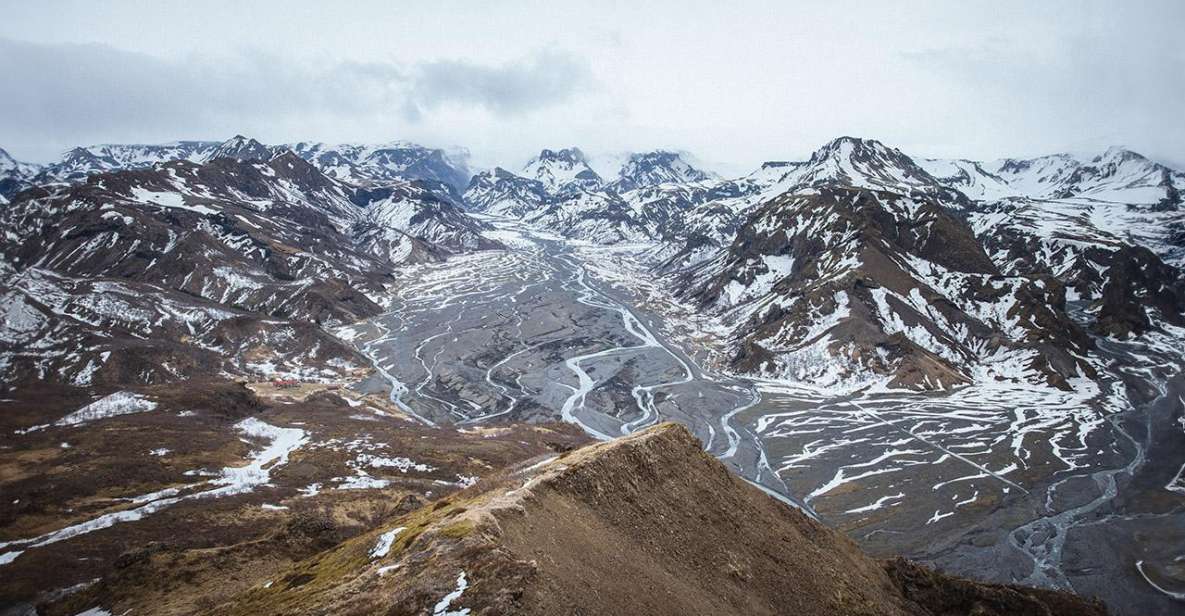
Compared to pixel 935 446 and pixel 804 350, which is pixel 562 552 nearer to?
pixel 935 446

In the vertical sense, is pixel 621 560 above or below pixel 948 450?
above

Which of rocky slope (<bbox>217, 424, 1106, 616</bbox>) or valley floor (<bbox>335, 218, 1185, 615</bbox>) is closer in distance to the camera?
rocky slope (<bbox>217, 424, 1106, 616</bbox>)

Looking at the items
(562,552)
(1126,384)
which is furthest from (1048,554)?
(1126,384)

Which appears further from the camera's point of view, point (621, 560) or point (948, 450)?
point (948, 450)

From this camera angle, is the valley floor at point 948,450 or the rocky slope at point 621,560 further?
the valley floor at point 948,450

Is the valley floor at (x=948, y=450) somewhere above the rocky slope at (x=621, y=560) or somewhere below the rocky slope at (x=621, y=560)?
below
